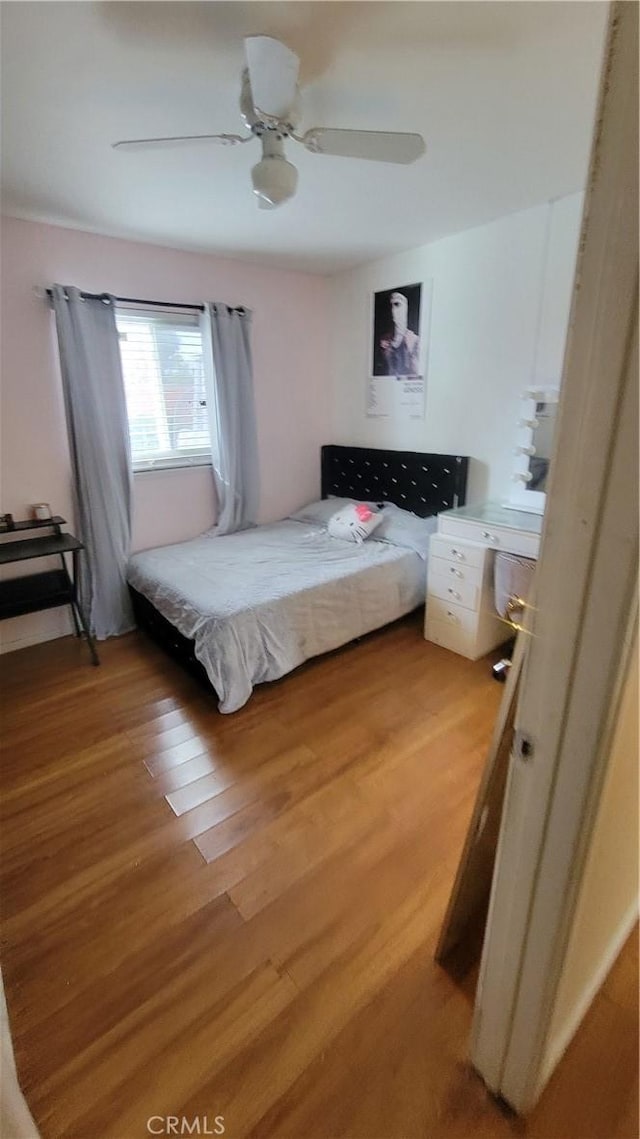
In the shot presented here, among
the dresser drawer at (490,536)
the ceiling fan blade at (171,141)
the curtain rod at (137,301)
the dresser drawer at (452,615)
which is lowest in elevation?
the dresser drawer at (452,615)

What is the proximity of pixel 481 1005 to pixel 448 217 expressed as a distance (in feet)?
10.5

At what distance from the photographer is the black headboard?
121 inches

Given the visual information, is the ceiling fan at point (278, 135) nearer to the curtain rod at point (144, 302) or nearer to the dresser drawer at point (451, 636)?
the curtain rod at point (144, 302)

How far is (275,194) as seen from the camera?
5.26 feet

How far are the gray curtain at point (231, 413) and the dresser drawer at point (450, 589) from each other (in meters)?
1.50

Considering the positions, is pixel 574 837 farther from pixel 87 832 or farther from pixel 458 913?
pixel 87 832

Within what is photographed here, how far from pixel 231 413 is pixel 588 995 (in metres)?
3.28

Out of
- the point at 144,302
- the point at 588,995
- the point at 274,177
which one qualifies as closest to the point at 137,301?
the point at 144,302

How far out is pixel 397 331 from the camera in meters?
3.27

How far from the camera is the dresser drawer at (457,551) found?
2.54 meters

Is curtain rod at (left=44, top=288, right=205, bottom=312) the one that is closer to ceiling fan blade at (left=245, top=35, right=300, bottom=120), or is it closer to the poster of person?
the poster of person

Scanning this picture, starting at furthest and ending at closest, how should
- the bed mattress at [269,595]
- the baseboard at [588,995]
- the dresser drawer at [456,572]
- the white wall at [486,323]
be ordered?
1. the dresser drawer at [456,572]
2. the white wall at [486,323]
3. the bed mattress at [269,595]
4. the baseboard at [588,995]

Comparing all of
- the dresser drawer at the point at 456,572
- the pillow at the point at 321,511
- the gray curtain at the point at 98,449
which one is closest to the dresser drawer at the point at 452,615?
the dresser drawer at the point at 456,572

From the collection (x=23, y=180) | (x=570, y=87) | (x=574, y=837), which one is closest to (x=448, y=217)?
(x=570, y=87)
